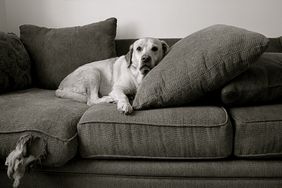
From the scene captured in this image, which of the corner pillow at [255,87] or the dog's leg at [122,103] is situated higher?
the corner pillow at [255,87]

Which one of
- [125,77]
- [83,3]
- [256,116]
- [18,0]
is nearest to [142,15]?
[83,3]

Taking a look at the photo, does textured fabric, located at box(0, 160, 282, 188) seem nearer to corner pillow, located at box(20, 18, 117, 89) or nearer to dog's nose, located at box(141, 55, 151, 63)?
dog's nose, located at box(141, 55, 151, 63)

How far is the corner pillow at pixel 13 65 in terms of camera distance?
2.19 metres

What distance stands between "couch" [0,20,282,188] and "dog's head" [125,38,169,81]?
605 mm

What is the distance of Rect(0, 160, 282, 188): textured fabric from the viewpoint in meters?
1.52

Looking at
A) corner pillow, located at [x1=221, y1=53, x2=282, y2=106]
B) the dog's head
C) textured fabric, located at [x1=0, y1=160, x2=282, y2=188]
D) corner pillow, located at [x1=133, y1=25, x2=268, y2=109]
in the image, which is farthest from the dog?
corner pillow, located at [x1=221, y1=53, x2=282, y2=106]

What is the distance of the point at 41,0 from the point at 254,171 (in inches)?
96.4

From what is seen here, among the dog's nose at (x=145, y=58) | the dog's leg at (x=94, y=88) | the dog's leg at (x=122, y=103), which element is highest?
the dog's nose at (x=145, y=58)

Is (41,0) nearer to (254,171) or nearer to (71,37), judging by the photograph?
(71,37)

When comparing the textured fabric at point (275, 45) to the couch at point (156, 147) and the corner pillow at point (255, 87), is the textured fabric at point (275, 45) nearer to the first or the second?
the corner pillow at point (255, 87)

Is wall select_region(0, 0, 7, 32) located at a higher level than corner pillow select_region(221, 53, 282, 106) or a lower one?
higher

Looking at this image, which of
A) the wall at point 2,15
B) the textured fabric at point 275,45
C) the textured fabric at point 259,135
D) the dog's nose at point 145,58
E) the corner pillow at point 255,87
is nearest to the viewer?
the textured fabric at point 259,135

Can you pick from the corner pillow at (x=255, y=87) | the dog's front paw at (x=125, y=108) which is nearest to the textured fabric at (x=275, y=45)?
the corner pillow at (x=255, y=87)

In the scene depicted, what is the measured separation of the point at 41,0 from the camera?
294 cm
